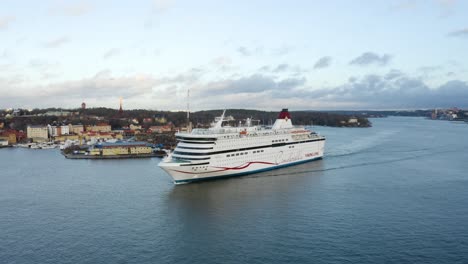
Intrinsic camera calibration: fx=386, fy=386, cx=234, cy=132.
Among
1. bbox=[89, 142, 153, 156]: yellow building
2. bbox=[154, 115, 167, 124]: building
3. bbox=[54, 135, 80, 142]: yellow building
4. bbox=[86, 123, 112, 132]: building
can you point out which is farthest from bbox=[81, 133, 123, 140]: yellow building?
bbox=[154, 115, 167, 124]: building

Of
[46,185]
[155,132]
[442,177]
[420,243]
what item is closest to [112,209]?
[46,185]

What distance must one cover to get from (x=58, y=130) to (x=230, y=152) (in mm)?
24661

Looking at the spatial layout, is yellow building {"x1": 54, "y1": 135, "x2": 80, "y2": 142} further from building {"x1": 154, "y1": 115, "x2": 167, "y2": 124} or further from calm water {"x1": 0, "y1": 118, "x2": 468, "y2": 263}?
calm water {"x1": 0, "y1": 118, "x2": 468, "y2": 263}

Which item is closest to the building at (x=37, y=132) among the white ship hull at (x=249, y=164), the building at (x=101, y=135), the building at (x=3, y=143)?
the building at (x=3, y=143)

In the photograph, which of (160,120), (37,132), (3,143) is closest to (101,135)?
(37,132)

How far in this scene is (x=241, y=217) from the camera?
8445 millimetres

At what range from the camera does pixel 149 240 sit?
7.22m

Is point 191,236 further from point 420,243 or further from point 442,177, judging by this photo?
point 442,177

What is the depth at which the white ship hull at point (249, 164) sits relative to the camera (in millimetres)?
11445

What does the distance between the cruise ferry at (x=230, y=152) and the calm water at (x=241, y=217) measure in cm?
42

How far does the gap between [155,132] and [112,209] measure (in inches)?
926

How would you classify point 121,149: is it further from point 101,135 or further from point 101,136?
point 101,135

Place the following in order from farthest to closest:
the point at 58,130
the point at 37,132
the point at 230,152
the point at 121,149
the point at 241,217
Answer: the point at 58,130 < the point at 37,132 < the point at 121,149 < the point at 230,152 < the point at 241,217

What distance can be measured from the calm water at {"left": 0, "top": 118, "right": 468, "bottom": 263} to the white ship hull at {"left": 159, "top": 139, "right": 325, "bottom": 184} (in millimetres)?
337
